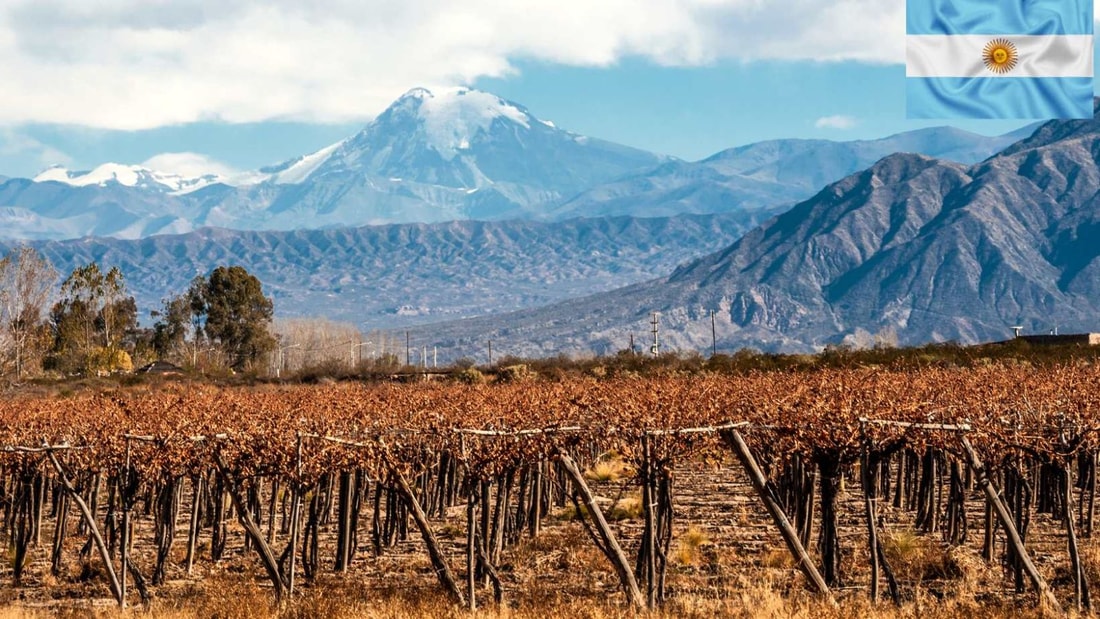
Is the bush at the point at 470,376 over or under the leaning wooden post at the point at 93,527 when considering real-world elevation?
over

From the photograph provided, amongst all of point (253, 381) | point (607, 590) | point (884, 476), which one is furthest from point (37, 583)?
point (253, 381)

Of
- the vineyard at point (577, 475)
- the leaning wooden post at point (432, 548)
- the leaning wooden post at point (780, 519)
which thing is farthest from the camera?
the leaning wooden post at point (432, 548)

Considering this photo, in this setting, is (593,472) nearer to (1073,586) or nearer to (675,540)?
(675,540)

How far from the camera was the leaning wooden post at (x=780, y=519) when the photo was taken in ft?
62.8

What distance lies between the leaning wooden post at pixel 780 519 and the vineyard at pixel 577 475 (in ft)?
0.11

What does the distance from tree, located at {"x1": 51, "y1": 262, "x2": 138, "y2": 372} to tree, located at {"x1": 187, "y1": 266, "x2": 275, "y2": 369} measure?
703 cm

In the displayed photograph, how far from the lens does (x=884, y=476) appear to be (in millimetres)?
31453

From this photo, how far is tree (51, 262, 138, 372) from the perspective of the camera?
104 meters

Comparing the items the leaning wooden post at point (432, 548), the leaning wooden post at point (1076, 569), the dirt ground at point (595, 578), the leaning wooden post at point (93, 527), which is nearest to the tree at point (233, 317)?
the dirt ground at point (595, 578)

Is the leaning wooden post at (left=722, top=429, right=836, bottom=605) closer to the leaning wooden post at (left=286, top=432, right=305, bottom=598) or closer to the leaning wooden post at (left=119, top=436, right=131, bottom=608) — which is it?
the leaning wooden post at (left=286, top=432, right=305, bottom=598)

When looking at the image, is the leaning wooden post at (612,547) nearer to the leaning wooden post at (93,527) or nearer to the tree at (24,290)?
the leaning wooden post at (93,527)

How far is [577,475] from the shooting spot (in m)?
19.8

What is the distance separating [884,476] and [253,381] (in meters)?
49.3

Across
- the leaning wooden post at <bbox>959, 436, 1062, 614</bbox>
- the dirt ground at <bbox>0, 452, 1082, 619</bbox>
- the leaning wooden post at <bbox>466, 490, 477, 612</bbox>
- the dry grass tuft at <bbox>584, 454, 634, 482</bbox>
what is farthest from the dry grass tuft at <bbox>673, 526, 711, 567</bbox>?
the dry grass tuft at <bbox>584, 454, 634, 482</bbox>
